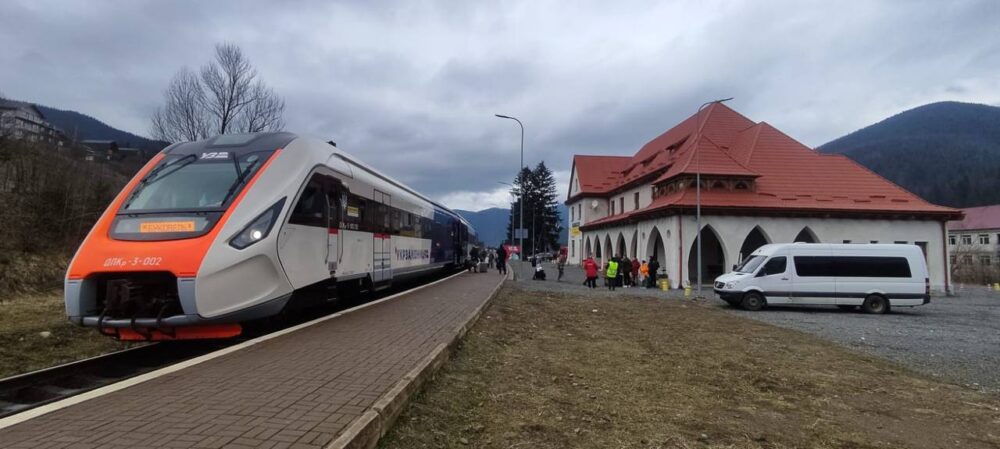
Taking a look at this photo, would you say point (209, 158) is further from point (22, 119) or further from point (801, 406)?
point (22, 119)

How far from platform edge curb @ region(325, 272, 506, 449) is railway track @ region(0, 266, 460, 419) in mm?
3439

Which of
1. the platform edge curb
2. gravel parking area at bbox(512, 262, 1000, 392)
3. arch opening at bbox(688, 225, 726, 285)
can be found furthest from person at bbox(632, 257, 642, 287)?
the platform edge curb

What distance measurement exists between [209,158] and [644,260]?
2865 centimetres

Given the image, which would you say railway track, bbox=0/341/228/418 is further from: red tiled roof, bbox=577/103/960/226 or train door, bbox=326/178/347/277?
red tiled roof, bbox=577/103/960/226

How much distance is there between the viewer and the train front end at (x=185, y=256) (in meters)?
6.96

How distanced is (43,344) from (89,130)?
4517 cm

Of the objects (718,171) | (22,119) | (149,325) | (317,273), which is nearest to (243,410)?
(149,325)

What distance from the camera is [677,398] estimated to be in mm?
6562

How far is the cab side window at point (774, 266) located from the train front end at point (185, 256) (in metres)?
15.4

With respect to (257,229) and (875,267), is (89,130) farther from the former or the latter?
(875,267)

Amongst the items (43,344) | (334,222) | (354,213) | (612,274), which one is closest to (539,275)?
(612,274)

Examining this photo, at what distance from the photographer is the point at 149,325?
270 inches

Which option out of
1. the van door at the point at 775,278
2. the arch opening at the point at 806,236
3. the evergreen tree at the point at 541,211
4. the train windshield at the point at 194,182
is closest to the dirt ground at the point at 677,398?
the train windshield at the point at 194,182

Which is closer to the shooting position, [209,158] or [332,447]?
[332,447]
